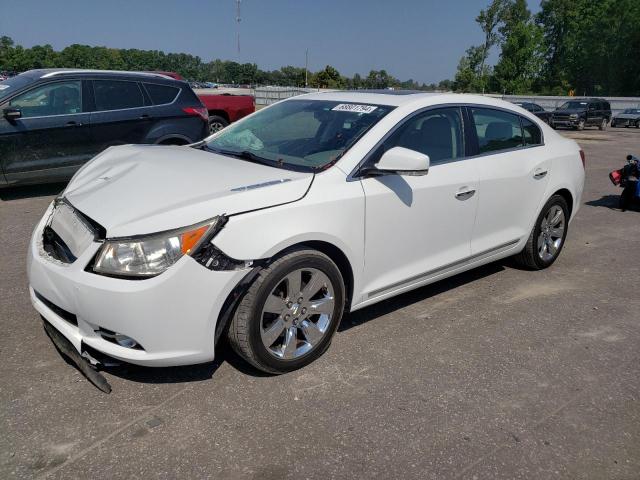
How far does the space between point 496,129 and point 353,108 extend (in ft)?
4.45

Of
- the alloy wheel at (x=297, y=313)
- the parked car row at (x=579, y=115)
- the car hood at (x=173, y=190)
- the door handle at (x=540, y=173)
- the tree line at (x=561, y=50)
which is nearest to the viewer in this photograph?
the car hood at (x=173, y=190)

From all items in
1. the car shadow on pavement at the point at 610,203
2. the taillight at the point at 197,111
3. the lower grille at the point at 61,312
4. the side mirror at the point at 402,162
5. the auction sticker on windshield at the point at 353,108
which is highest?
the auction sticker on windshield at the point at 353,108

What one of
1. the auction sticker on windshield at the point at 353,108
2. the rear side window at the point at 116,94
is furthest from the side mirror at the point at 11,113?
the auction sticker on windshield at the point at 353,108

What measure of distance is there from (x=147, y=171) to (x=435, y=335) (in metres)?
2.21

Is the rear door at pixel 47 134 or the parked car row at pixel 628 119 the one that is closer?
the rear door at pixel 47 134

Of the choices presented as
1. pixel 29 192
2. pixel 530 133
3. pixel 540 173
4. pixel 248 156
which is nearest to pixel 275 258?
pixel 248 156

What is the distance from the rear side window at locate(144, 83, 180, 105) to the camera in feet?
25.7

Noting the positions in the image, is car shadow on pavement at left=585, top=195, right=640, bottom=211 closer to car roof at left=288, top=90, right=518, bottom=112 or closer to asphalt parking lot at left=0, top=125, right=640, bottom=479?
asphalt parking lot at left=0, top=125, right=640, bottom=479

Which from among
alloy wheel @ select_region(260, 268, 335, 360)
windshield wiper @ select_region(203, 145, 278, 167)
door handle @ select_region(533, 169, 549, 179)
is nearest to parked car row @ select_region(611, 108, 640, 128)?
door handle @ select_region(533, 169, 549, 179)

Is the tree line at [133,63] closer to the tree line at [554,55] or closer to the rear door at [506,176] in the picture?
the tree line at [554,55]

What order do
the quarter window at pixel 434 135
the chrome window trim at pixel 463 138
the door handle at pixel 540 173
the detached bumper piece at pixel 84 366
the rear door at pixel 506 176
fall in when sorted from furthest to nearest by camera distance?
1. the door handle at pixel 540 173
2. the rear door at pixel 506 176
3. the quarter window at pixel 434 135
4. the chrome window trim at pixel 463 138
5. the detached bumper piece at pixel 84 366

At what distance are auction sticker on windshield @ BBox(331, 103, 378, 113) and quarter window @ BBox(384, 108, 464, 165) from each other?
30 centimetres

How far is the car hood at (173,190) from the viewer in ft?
8.68

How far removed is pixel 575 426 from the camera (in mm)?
2750
